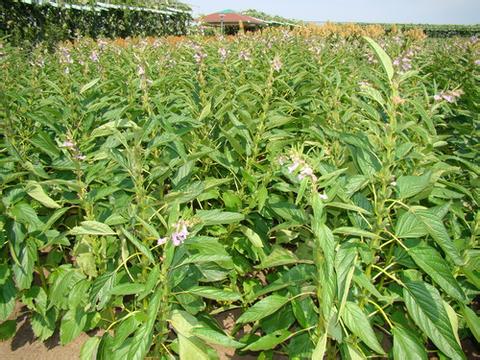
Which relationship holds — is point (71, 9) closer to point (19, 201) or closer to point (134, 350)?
point (19, 201)

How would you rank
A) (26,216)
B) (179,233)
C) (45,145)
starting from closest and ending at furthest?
(179,233), (26,216), (45,145)

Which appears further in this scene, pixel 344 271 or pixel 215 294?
pixel 215 294

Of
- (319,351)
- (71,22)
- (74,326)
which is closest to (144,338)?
(319,351)

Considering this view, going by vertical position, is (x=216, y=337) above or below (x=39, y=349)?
above

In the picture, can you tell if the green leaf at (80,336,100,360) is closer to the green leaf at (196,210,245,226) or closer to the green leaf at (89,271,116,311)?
the green leaf at (89,271,116,311)

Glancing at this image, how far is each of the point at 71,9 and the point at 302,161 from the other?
19022mm

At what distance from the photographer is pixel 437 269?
1.44 metres

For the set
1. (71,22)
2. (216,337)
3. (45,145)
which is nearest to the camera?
(216,337)

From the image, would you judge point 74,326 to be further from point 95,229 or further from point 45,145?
point 45,145

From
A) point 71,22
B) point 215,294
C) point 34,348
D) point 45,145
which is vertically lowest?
point 34,348

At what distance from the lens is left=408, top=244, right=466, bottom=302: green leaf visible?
1.39m

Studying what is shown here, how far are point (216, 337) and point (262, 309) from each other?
27 centimetres

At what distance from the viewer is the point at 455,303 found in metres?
1.98

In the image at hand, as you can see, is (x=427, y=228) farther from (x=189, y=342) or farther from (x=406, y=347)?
(x=189, y=342)
